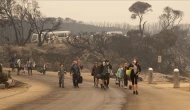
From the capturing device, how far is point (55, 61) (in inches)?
2514

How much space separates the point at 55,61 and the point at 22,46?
7231 mm

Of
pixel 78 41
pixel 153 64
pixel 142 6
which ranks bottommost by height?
pixel 153 64

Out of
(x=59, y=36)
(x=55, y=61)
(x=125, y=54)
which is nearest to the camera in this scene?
(x=55, y=61)

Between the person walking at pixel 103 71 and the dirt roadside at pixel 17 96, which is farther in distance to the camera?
the person walking at pixel 103 71

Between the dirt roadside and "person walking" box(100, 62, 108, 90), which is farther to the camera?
"person walking" box(100, 62, 108, 90)

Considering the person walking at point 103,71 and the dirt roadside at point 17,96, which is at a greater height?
the person walking at point 103,71

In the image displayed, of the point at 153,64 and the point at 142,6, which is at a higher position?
the point at 142,6

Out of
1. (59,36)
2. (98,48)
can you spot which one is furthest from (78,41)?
(59,36)

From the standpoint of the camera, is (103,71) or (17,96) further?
(103,71)

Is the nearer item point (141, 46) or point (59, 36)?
point (141, 46)

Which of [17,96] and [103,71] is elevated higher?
[103,71]

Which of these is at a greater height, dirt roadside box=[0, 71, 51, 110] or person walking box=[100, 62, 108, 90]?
person walking box=[100, 62, 108, 90]

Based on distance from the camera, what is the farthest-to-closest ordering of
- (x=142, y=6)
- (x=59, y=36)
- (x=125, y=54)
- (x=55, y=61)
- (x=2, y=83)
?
(x=59, y=36) < (x=142, y=6) < (x=125, y=54) < (x=55, y=61) < (x=2, y=83)

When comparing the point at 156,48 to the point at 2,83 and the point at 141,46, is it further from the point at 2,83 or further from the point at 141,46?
the point at 2,83
